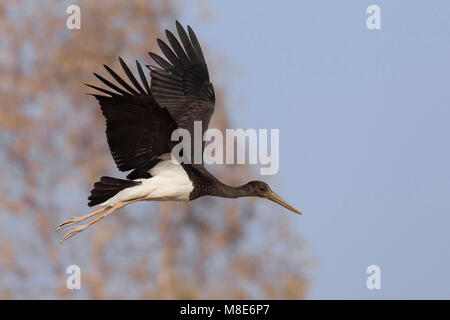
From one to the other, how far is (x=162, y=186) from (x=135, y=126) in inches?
28.4

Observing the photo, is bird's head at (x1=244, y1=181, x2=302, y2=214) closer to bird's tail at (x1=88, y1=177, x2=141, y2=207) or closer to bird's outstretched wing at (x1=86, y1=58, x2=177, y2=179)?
bird's outstretched wing at (x1=86, y1=58, x2=177, y2=179)

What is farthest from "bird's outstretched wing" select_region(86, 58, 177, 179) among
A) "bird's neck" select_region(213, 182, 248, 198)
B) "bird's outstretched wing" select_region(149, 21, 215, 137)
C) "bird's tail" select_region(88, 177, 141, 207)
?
"bird's outstretched wing" select_region(149, 21, 215, 137)

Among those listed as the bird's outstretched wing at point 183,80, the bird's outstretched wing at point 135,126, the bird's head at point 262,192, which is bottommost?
the bird's head at point 262,192

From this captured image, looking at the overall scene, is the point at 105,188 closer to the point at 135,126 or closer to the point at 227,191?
the point at 135,126

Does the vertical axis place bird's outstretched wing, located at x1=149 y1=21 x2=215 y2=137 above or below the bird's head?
above

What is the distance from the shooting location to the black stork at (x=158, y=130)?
31.1 ft

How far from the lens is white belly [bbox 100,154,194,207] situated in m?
10.2

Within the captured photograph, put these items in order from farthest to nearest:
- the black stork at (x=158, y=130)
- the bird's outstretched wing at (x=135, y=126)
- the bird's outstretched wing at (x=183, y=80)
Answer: the bird's outstretched wing at (x=183, y=80) < the black stork at (x=158, y=130) < the bird's outstretched wing at (x=135, y=126)

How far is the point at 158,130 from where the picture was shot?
32.0 feet

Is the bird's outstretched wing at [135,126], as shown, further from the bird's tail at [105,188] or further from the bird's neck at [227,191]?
the bird's neck at [227,191]

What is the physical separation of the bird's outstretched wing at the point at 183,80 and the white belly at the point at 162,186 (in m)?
1.05

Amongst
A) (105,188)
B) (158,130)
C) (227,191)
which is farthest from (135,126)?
(227,191)

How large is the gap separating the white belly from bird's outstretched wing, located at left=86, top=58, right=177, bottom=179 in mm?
88

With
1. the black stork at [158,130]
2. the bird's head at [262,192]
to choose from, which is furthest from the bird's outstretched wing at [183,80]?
the bird's head at [262,192]
